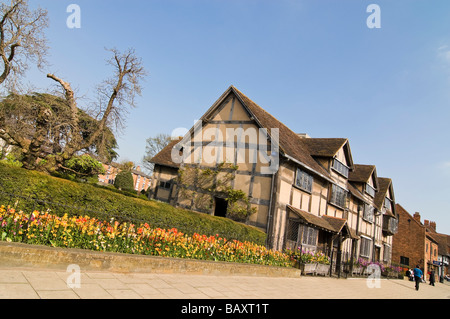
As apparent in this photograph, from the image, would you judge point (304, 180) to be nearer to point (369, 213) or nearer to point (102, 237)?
point (102, 237)

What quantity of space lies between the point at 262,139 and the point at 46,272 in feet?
44.1

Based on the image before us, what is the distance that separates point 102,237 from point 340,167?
759 inches

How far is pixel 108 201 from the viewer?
343 inches

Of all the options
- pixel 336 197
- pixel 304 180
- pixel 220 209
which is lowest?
pixel 220 209

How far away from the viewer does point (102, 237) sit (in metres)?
7.14

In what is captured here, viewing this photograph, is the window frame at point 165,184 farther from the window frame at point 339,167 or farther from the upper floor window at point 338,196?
the window frame at point 339,167

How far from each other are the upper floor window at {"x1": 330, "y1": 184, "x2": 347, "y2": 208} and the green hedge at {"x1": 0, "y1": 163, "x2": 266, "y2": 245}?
11.6 metres

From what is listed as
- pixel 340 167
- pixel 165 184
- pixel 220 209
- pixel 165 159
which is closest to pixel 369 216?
pixel 340 167

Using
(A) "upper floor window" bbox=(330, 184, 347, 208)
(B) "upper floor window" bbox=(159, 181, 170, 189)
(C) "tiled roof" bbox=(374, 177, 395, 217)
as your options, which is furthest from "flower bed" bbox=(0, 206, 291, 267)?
(C) "tiled roof" bbox=(374, 177, 395, 217)

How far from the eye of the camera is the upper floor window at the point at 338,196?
2127cm

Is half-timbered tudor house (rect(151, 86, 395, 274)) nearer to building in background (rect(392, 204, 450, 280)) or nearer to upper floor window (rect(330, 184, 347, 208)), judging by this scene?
upper floor window (rect(330, 184, 347, 208))

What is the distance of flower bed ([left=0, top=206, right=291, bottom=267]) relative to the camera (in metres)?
6.03
